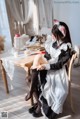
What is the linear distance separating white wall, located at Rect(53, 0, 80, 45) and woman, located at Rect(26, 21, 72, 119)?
1762 millimetres

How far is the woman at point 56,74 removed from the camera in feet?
6.25

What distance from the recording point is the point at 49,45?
2.13m

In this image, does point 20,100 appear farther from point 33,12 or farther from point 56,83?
point 33,12

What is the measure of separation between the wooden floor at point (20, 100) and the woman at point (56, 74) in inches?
10.1

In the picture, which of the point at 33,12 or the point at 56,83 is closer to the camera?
the point at 56,83

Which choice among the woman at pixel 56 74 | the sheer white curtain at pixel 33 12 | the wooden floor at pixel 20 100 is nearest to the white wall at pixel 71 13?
the sheer white curtain at pixel 33 12

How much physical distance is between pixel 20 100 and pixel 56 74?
0.78 meters

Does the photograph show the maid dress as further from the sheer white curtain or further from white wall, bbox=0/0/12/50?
the sheer white curtain

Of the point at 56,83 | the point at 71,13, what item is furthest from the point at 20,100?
the point at 71,13

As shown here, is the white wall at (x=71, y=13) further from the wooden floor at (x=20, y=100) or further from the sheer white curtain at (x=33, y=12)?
the wooden floor at (x=20, y=100)

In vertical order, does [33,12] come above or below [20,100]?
above

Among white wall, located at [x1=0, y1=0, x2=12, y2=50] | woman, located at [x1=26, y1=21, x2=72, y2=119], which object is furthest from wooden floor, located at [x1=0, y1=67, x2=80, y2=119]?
white wall, located at [x1=0, y1=0, x2=12, y2=50]

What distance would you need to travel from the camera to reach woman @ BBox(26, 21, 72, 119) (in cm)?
191

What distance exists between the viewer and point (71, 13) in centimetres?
368
